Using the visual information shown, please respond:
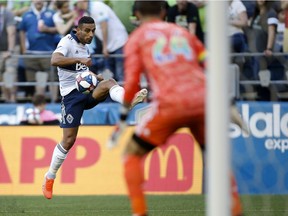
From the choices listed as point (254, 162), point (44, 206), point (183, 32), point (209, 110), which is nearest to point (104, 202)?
point (44, 206)

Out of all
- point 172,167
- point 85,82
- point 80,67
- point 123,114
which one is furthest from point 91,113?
point 123,114

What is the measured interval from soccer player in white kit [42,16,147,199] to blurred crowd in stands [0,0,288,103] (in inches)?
162

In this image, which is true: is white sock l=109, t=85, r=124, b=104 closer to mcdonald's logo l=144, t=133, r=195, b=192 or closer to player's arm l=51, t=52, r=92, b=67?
player's arm l=51, t=52, r=92, b=67

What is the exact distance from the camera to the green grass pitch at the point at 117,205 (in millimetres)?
13703

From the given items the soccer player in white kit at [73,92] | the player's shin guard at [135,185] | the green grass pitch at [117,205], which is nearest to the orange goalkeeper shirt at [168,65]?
the player's shin guard at [135,185]

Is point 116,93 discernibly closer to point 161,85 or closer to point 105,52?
point 105,52

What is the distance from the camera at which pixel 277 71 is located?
60.0ft

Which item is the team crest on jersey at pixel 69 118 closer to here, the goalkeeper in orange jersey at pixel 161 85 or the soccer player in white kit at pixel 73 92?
the soccer player in white kit at pixel 73 92

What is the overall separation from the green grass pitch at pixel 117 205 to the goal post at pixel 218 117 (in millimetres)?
5902

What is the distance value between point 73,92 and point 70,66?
379 mm

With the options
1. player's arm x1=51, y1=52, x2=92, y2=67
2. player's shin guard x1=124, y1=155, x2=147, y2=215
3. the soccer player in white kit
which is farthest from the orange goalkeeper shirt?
the soccer player in white kit

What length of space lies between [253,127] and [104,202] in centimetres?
349

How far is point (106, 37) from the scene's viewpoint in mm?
19156

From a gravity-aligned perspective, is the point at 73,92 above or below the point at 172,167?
above
